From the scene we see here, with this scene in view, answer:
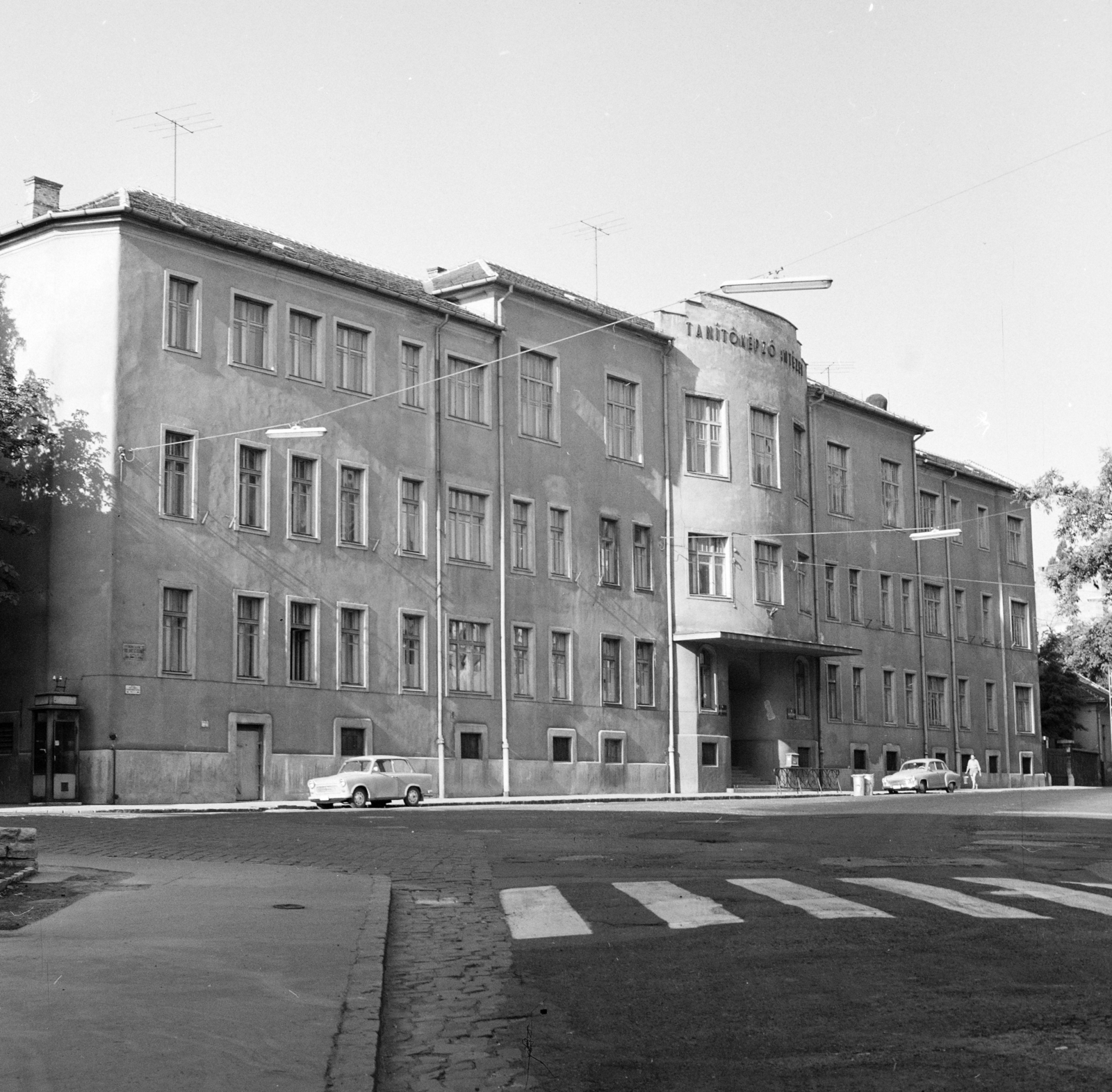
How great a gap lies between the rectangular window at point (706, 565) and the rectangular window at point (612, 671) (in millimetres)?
3809

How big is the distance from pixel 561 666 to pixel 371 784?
12.9m

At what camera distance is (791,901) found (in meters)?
12.9

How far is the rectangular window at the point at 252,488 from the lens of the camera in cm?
4259

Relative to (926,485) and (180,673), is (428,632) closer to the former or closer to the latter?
(180,673)

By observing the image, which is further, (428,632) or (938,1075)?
(428,632)

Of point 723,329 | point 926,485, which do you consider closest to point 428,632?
point 723,329

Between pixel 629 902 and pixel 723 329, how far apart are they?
45381 mm

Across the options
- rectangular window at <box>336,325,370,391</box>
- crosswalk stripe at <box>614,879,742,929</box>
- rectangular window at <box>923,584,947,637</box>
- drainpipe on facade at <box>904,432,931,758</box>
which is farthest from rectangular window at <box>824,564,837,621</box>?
crosswalk stripe at <box>614,879,742,929</box>

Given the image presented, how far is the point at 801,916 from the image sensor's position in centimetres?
1170

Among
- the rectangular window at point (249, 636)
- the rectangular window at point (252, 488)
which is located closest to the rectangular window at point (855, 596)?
the rectangular window at point (252, 488)

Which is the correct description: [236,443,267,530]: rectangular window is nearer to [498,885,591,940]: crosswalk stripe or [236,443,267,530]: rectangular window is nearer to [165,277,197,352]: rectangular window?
[165,277,197,352]: rectangular window

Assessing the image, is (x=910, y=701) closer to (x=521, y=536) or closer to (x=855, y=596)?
(x=855, y=596)

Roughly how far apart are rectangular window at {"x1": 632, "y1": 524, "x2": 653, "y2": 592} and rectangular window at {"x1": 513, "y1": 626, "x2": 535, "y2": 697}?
5.37m

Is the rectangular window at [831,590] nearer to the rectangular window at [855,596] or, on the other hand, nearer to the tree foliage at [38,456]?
the rectangular window at [855,596]
